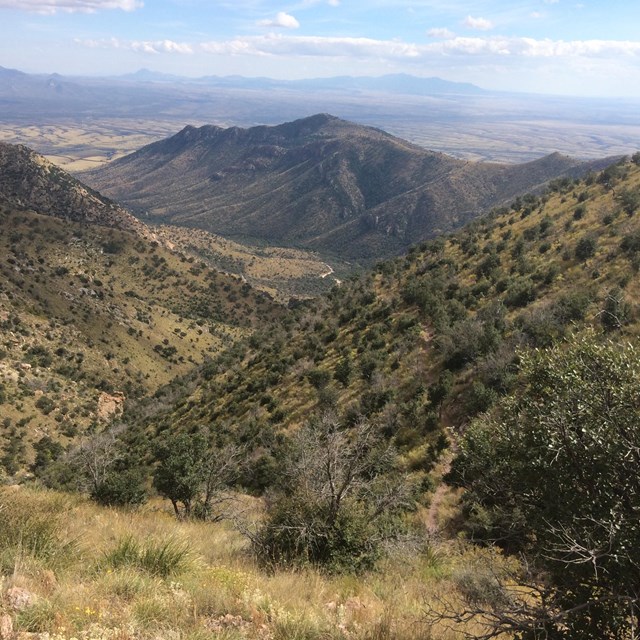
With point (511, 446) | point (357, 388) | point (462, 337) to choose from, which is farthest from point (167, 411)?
point (511, 446)

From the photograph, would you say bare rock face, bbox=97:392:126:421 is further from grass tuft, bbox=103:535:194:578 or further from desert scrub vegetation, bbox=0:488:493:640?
grass tuft, bbox=103:535:194:578

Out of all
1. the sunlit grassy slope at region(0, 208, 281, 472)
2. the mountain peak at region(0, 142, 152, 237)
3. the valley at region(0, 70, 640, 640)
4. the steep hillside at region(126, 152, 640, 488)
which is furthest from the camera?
the mountain peak at region(0, 142, 152, 237)

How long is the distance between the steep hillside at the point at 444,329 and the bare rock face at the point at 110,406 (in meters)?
8.92

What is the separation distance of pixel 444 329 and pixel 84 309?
189ft

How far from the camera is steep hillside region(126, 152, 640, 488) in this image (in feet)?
72.8

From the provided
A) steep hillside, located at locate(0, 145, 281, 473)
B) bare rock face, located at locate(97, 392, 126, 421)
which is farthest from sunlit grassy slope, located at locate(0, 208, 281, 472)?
bare rock face, located at locate(97, 392, 126, 421)

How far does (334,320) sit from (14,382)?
103 ft

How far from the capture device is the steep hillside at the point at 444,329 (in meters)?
22.2

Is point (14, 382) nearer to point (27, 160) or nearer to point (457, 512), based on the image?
→ point (457, 512)

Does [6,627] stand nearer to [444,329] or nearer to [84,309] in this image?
[444,329]

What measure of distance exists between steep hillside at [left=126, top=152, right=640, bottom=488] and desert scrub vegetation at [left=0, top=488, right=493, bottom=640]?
A: 12293 millimetres

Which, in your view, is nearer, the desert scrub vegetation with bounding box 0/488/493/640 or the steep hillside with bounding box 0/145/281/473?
the desert scrub vegetation with bounding box 0/488/493/640

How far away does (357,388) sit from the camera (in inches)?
1088

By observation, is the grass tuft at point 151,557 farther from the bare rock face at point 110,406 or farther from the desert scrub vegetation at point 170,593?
the bare rock face at point 110,406
